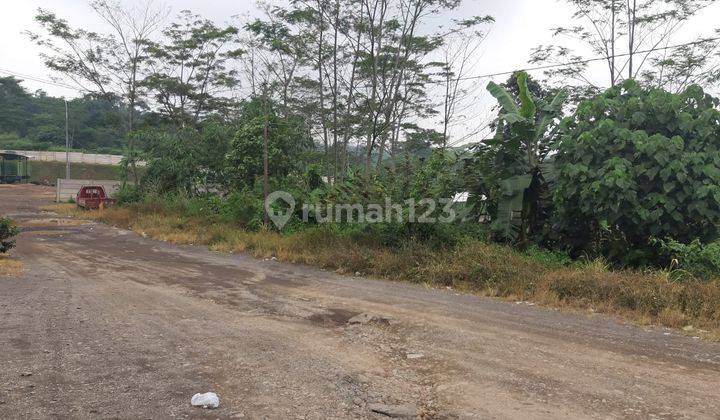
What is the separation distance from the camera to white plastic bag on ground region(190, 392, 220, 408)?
3713 millimetres

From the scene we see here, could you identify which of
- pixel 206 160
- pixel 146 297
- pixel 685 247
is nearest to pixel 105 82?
pixel 206 160

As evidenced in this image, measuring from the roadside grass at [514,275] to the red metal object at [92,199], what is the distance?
1396cm

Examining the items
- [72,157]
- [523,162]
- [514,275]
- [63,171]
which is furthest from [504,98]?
[72,157]

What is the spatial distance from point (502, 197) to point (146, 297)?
22.0 ft

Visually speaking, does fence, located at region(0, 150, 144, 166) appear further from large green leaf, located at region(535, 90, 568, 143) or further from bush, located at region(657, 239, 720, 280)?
bush, located at region(657, 239, 720, 280)

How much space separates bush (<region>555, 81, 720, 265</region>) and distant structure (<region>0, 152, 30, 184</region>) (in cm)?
4819

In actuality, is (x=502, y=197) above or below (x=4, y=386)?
above

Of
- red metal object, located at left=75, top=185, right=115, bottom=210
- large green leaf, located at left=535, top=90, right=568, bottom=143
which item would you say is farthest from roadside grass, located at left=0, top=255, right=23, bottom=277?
A: red metal object, located at left=75, top=185, right=115, bottom=210

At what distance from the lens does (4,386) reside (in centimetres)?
396

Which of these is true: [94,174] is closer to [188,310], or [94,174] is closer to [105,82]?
[105,82]

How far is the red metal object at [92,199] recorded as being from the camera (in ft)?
80.1

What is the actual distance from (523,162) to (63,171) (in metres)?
56.6

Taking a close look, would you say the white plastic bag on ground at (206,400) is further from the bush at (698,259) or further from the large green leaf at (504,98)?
the large green leaf at (504,98)

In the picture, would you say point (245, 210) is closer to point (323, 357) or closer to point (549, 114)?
point (549, 114)
